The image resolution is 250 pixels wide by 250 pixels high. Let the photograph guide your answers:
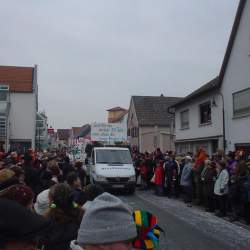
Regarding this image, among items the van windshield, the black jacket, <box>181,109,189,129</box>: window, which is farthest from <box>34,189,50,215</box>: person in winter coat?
<box>181,109,189,129</box>: window

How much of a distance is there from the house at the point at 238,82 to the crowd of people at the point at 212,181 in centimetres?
289

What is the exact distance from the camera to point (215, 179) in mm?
13562

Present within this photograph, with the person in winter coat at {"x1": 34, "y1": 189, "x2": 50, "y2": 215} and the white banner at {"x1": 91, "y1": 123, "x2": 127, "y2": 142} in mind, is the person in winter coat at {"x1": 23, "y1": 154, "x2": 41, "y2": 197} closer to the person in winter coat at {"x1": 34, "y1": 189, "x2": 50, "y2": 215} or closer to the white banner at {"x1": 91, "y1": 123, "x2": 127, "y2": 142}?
the person in winter coat at {"x1": 34, "y1": 189, "x2": 50, "y2": 215}

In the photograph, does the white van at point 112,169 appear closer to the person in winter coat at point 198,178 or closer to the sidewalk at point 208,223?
the sidewalk at point 208,223

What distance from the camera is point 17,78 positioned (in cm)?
4141

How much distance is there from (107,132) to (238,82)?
791 cm

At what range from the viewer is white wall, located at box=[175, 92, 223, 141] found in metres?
20.7

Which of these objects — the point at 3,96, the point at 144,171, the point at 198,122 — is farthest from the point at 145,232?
the point at 3,96

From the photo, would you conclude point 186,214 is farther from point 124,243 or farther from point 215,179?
point 124,243

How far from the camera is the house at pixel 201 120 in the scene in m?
20.8

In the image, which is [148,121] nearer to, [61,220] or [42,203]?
[42,203]

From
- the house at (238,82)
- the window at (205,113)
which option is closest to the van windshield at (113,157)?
the house at (238,82)

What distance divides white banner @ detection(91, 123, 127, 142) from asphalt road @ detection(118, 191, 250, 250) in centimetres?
872

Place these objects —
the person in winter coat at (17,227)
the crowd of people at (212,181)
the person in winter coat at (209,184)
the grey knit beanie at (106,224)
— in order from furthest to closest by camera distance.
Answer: the person in winter coat at (209,184), the crowd of people at (212,181), the grey knit beanie at (106,224), the person in winter coat at (17,227)
